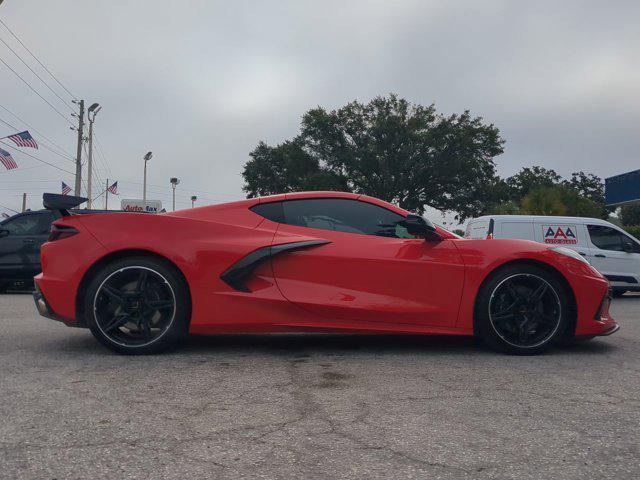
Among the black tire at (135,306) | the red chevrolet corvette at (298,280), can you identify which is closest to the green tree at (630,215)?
the red chevrolet corvette at (298,280)

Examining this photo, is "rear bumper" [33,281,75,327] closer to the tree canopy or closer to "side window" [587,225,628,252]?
"side window" [587,225,628,252]

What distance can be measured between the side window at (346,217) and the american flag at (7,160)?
25413mm

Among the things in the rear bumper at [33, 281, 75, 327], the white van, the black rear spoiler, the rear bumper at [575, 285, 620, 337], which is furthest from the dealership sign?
the rear bumper at [575, 285, 620, 337]

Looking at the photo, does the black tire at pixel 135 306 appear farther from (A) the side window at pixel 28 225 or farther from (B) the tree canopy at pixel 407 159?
(B) the tree canopy at pixel 407 159

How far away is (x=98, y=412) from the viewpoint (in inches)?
128

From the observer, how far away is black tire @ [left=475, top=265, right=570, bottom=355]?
16.3 ft

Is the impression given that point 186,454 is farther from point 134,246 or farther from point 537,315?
point 537,315

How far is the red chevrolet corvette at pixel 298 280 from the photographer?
15.8 feet

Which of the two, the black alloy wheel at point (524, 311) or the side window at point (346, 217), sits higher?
the side window at point (346, 217)

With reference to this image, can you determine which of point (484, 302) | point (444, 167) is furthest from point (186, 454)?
point (444, 167)

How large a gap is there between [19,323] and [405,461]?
17.7 ft

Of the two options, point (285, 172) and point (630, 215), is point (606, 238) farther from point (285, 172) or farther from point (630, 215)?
point (630, 215)

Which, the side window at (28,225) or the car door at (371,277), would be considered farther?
the side window at (28,225)

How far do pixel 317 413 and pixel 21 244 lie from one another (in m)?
10.9
